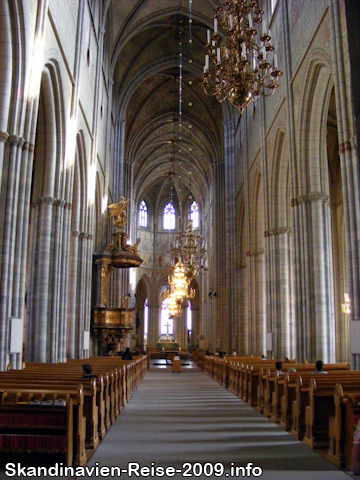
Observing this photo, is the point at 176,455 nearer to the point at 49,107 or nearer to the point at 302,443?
the point at 302,443

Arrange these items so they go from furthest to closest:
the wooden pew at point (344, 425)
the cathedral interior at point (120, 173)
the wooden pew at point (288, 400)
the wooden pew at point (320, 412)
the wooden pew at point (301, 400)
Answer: the cathedral interior at point (120, 173)
the wooden pew at point (288, 400)
the wooden pew at point (301, 400)
the wooden pew at point (320, 412)
the wooden pew at point (344, 425)

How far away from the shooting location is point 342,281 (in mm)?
23953

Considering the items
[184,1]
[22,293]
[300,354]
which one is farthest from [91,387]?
[184,1]

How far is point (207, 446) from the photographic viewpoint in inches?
256

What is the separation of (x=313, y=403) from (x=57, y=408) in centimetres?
343

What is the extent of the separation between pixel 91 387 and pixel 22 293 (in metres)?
4.25

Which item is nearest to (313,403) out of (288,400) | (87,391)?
(288,400)

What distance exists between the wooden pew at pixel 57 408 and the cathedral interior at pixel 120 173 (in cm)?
398

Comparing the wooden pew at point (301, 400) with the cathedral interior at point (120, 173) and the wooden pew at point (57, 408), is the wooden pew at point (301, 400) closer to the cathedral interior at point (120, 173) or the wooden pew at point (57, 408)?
the cathedral interior at point (120, 173)

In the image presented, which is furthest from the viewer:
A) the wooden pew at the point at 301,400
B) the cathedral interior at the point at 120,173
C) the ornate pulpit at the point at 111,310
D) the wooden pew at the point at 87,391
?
the ornate pulpit at the point at 111,310

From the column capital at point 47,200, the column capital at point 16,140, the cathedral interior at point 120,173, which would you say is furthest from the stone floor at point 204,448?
the column capital at point 47,200

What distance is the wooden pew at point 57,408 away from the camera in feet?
17.2

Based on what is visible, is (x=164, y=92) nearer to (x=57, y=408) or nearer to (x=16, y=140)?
(x=16, y=140)

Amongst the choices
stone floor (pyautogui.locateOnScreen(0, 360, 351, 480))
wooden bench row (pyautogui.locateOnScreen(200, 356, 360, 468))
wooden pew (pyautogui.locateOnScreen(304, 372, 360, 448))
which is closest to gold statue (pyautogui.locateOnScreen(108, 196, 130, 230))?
wooden bench row (pyautogui.locateOnScreen(200, 356, 360, 468))
